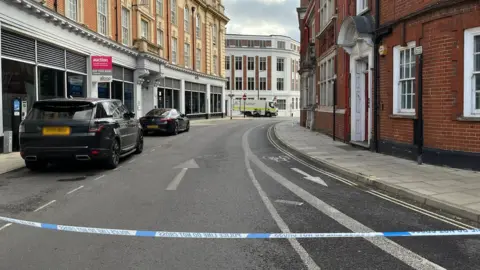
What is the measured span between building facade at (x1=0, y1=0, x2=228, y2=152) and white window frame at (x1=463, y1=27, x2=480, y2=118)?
13.1 m

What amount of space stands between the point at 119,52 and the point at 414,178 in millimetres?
21288

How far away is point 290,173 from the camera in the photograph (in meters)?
10.1

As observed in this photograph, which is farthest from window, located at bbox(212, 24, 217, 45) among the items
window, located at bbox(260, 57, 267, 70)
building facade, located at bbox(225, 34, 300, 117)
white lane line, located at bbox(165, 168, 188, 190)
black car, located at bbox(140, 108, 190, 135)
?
white lane line, located at bbox(165, 168, 188, 190)

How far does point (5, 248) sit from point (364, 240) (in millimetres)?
4058

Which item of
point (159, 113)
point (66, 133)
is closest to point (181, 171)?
point (66, 133)

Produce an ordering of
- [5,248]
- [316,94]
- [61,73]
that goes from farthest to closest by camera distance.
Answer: [316,94], [61,73], [5,248]

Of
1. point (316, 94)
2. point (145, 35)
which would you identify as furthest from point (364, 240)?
point (145, 35)

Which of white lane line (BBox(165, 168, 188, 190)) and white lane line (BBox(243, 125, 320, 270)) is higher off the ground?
white lane line (BBox(165, 168, 188, 190))

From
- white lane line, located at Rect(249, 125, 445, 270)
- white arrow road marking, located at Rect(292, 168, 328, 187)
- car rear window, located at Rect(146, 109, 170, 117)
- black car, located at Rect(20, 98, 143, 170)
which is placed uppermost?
car rear window, located at Rect(146, 109, 170, 117)

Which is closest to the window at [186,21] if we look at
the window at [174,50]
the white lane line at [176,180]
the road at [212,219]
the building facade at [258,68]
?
the window at [174,50]

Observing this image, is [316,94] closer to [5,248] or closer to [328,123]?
[328,123]

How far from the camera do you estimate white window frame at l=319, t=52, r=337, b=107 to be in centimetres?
1981

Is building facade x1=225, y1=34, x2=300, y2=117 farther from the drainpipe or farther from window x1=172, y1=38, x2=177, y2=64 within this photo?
the drainpipe

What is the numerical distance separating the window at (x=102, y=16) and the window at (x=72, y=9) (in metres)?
2.60
